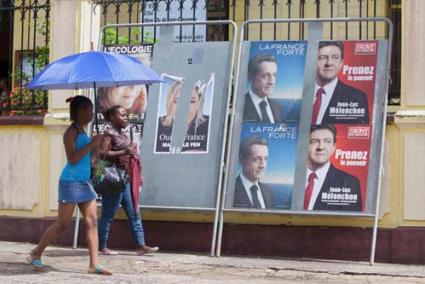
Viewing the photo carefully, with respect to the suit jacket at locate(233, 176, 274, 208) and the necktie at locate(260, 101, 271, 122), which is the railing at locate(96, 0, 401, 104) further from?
the suit jacket at locate(233, 176, 274, 208)

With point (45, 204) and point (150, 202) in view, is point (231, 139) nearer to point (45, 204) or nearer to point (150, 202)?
point (150, 202)

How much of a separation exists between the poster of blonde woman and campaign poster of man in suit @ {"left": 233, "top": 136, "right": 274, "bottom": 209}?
0.50 m

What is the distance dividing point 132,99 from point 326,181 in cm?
254

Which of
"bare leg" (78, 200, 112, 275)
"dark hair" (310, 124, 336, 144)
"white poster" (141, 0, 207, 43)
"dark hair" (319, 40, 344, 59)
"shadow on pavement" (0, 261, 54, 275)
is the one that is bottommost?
"shadow on pavement" (0, 261, 54, 275)

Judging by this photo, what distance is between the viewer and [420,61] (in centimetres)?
892

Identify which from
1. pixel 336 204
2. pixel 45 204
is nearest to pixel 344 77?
pixel 336 204

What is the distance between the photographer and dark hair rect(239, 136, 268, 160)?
9.23 meters

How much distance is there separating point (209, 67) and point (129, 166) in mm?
1501

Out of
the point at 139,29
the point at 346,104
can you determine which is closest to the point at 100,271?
the point at 346,104

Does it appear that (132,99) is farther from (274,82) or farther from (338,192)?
(338,192)

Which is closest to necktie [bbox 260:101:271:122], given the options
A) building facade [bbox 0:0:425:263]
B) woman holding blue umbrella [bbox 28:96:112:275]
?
building facade [bbox 0:0:425:263]

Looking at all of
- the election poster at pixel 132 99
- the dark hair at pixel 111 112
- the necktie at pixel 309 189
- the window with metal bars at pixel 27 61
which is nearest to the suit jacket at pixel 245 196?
the necktie at pixel 309 189

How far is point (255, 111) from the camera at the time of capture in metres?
9.31

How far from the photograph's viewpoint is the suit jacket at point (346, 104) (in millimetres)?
8945
